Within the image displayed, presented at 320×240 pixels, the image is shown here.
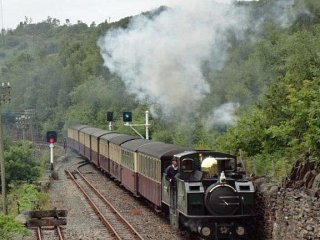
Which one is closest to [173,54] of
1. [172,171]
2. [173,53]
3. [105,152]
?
[173,53]

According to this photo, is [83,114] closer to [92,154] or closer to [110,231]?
[92,154]

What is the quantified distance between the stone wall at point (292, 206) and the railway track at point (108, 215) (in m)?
3.96

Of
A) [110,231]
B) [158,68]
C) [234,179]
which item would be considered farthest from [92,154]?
[234,179]

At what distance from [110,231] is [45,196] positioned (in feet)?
32.9

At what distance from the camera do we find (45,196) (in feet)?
98.1

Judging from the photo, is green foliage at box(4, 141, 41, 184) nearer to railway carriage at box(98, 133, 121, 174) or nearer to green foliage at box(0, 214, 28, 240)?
railway carriage at box(98, 133, 121, 174)

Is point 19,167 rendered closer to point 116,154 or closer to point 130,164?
point 116,154

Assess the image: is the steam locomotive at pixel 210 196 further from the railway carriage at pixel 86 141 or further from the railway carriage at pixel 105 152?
the railway carriage at pixel 86 141

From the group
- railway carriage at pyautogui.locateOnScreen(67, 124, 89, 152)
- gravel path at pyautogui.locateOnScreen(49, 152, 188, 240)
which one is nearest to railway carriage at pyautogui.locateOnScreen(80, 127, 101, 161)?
railway carriage at pyautogui.locateOnScreen(67, 124, 89, 152)

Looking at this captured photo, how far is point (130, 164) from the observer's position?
27.9 m

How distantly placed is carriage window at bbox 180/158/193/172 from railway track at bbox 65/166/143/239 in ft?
10.2

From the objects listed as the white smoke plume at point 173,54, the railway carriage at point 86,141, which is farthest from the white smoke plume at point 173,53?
the railway carriage at point 86,141

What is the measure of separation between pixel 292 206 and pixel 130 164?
13.9 meters

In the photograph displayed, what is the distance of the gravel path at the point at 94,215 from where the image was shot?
1999 centimetres
